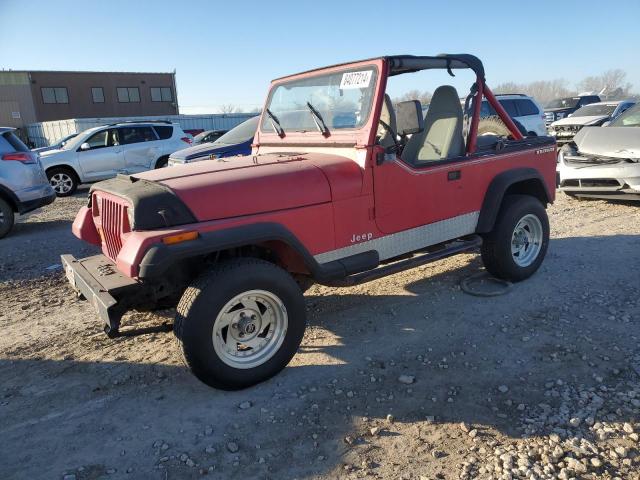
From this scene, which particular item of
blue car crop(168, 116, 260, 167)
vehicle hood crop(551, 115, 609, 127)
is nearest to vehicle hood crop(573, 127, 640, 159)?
blue car crop(168, 116, 260, 167)

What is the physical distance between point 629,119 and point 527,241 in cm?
491

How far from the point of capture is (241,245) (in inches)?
121

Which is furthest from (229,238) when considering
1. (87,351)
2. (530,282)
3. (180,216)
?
(530,282)

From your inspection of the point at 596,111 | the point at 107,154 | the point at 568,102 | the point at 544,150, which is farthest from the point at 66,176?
the point at 568,102

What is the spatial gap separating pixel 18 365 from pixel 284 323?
2.13 metres

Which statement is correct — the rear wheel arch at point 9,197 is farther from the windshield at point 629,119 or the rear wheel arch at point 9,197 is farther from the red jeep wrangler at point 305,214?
the windshield at point 629,119

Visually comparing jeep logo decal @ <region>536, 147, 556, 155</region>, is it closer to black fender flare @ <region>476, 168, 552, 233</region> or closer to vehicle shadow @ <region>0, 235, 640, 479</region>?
black fender flare @ <region>476, 168, 552, 233</region>

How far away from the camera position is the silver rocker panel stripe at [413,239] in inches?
146

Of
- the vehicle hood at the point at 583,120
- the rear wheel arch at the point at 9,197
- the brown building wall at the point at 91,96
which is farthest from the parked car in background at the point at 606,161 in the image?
the brown building wall at the point at 91,96

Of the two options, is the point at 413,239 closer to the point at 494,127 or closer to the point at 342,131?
the point at 342,131

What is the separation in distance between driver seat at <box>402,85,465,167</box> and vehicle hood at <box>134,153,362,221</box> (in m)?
1.12

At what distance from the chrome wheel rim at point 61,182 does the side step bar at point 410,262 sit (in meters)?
10.8

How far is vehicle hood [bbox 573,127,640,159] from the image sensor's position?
23.4 feet

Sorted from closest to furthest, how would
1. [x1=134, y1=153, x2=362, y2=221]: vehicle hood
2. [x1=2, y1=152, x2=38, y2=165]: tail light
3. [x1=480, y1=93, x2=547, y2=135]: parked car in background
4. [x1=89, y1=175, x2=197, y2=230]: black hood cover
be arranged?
[x1=89, y1=175, x2=197, y2=230]: black hood cover, [x1=134, y1=153, x2=362, y2=221]: vehicle hood, [x1=2, y1=152, x2=38, y2=165]: tail light, [x1=480, y1=93, x2=547, y2=135]: parked car in background
